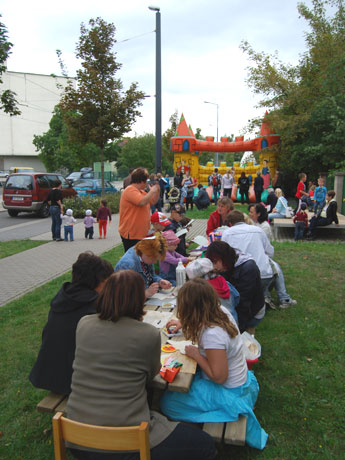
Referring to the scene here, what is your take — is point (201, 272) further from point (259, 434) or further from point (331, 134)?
point (331, 134)

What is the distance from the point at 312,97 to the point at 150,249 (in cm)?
1898

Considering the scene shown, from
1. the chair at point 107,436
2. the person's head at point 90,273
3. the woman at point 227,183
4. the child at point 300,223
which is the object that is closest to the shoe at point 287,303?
the person's head at point 90,273

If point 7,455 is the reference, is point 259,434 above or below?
above

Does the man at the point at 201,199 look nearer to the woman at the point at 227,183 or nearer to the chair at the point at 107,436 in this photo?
the woman at the point at 227,183

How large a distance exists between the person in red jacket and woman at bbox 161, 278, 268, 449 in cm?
355

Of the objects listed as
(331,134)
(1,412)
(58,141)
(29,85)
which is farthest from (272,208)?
(29,85)

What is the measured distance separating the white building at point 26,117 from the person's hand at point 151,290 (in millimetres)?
61981

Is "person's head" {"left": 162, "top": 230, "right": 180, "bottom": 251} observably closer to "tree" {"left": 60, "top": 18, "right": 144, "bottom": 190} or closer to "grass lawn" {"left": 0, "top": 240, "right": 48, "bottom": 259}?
"grass lawn" {"left": 0, "top": 240, "right": 48, "bottom": 259}

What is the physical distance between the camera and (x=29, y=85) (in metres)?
60.0

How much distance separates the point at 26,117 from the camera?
197 feet

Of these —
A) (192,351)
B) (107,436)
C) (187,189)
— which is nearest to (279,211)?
(187,189)

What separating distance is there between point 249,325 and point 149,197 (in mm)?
2097

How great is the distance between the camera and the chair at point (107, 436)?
1788 mm

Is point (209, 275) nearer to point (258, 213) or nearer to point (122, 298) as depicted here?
point (122, 298)
